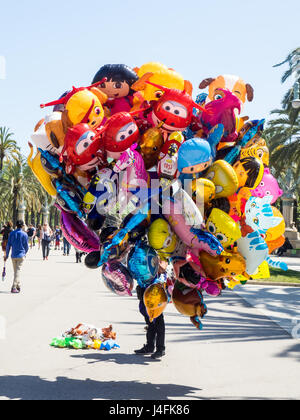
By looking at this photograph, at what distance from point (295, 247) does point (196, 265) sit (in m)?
35.1

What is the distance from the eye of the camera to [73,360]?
715 cm

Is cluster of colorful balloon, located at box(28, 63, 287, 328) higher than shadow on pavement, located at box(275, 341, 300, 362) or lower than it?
higher

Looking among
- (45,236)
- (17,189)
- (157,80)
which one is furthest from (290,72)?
(17,189)

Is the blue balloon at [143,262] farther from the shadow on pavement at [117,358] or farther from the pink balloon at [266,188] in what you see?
the shadow on pavement at [117,358]

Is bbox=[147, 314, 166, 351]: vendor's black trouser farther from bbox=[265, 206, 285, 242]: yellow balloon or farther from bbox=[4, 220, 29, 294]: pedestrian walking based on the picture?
bbox=[4, 220, 29, 294]: pedestrian walking

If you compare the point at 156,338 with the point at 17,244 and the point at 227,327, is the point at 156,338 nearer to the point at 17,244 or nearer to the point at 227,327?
the point at 227,327

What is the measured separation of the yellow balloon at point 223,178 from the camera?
5137 mm

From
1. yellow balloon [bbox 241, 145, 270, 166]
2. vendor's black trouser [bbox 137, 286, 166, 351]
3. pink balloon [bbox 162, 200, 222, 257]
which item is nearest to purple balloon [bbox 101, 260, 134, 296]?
pink balloon [bbox 162, 200, 222, 257]

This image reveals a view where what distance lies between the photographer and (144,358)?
7.38 metres

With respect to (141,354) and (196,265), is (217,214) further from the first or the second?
(141,354)

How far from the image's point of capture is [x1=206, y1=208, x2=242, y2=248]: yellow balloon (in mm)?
5070

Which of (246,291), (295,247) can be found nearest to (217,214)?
(246,291)

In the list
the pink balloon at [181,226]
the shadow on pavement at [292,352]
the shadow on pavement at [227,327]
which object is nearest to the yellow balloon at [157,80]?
the pink balloon at [181,226]

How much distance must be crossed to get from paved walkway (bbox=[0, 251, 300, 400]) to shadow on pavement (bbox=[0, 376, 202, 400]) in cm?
1
